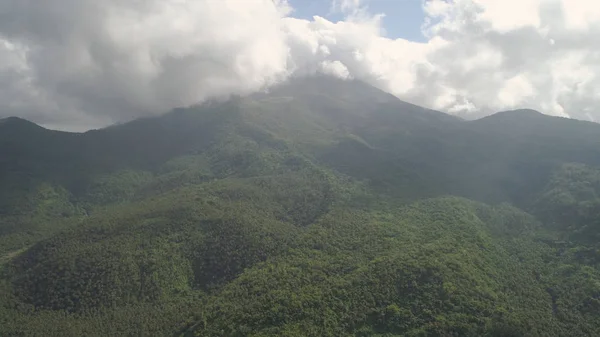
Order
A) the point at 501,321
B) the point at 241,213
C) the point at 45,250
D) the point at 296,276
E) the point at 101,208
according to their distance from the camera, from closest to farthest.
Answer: the point at 501,321, the point at 296,276, the point at 45,250, the point at 241,213, the point at 101,208

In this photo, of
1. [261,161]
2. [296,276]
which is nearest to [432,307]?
[296,276]

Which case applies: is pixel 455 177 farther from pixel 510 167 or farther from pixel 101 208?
pixel 101 208

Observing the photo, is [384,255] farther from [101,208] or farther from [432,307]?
[101,208]

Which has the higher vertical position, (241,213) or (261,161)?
(261,161)

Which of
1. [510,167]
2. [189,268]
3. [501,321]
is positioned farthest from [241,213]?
[510,167]

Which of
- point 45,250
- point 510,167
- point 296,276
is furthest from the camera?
point 510,167

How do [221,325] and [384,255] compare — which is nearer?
[221,325]

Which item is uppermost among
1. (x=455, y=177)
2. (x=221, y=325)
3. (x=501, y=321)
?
(x=455, y=177)
